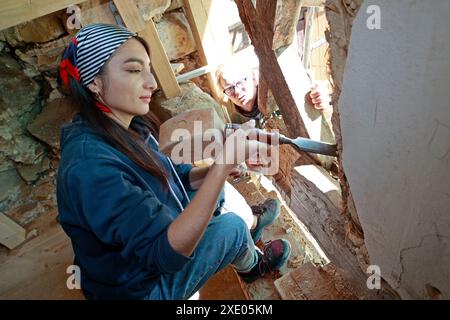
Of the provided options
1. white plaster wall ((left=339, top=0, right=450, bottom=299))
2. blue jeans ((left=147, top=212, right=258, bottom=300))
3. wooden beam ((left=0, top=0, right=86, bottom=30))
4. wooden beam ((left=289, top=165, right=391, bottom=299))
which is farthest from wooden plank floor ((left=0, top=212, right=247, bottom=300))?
wooden beam ((left=0, top=0, right=86, bottom=30))

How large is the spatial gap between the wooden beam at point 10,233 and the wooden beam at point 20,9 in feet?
6.88

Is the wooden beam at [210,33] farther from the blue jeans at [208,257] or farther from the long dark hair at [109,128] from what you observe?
the blue jeans at [208,257]

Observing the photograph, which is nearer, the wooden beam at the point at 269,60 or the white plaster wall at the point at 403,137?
the white plaster wall at the point at 403,137

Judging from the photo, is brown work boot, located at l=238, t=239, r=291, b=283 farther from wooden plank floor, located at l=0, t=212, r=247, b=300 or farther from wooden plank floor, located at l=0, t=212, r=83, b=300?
wooden plank floor, located at l=0, t=212, r=83, b=300

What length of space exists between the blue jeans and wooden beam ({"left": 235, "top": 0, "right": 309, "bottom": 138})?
0.68 m

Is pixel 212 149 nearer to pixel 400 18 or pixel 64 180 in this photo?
pixel 64 180

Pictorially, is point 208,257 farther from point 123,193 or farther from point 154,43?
point 154,43

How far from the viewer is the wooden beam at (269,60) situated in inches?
67.7

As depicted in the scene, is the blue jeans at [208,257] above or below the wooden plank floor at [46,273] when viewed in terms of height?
above

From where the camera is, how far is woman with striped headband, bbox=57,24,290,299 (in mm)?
1072

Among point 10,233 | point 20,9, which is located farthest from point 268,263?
point 10,233

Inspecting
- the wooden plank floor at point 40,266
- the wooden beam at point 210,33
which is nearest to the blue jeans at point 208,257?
the wooden plank floor at point 40,266

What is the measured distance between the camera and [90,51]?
1219mm
